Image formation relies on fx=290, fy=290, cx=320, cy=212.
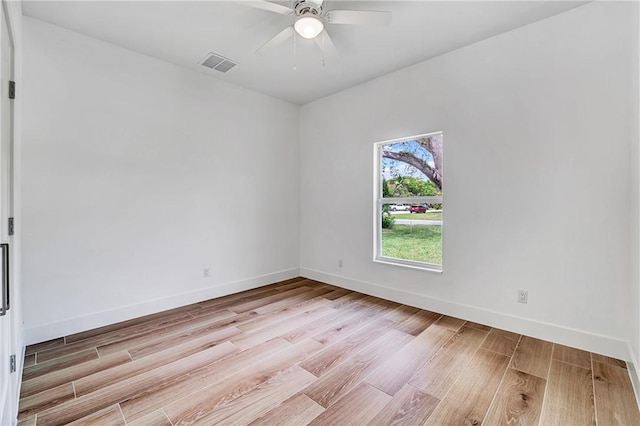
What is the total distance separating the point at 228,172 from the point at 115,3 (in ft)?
6.36

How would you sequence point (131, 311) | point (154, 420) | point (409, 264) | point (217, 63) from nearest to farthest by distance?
point (154, 420) < point (131, 311) < point (217, 63) < point (409, 264)

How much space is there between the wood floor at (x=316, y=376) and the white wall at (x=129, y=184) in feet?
1.52

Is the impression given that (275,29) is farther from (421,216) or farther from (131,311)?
(131,311)

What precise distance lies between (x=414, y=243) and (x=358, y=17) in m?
2.45

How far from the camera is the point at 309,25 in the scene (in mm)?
2172

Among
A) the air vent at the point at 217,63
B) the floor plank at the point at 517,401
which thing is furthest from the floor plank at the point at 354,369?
the air vent at the point at 217,63

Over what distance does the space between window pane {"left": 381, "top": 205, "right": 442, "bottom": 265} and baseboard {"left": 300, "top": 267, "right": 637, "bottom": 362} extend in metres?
0.45

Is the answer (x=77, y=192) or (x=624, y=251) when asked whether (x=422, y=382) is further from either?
(x=77, y=192)

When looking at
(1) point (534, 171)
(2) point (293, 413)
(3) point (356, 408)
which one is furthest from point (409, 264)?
(2) point (293, 413)

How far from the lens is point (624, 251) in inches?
87.0

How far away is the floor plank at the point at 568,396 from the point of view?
163cm

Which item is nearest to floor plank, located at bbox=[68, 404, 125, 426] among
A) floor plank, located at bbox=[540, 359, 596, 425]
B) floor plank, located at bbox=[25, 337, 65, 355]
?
floor plank, located at bbox=[25, 337, 65, 355]

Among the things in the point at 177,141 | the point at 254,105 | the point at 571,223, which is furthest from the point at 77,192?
the point at 571,223

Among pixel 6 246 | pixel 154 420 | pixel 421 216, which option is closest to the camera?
pixel 6 246
